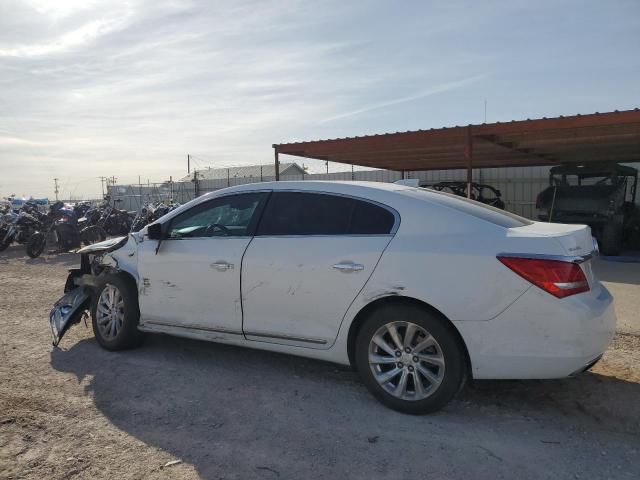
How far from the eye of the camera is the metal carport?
33.5 feet

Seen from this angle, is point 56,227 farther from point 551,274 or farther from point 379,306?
point 551,274

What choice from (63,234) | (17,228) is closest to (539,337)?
(63,234)

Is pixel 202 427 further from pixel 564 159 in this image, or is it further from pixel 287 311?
pixel 564 159

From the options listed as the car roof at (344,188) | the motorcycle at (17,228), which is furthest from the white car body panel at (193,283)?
the motorcycle at (17,228)

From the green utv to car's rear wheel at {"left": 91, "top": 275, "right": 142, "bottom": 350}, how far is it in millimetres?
10802

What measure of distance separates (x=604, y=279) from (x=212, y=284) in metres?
7.34

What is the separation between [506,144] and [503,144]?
131 mm

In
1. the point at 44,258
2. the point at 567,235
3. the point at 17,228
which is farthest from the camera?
the point at 17,228

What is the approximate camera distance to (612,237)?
469 inches

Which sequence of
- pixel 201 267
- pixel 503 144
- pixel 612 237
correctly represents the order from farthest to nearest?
1. pixel 503 144
2. pixel 612 237
3. pixel 201 267

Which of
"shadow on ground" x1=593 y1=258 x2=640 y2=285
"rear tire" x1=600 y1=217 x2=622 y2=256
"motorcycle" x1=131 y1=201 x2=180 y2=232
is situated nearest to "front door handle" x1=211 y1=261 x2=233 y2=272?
"shadow on ground" x1=593 y1=258 x2=640 y2=285

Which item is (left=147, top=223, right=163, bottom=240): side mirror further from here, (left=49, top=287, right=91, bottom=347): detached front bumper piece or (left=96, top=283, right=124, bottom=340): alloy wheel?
(left=49, top=287, right=91, bottom=347): detached front bumper piece

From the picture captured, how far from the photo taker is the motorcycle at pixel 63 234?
1316cm

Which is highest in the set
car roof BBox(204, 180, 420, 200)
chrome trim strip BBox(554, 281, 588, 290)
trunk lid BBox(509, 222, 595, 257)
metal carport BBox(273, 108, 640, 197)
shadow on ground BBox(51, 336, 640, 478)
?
metal carport BBox(273, 108, 640, 197)
